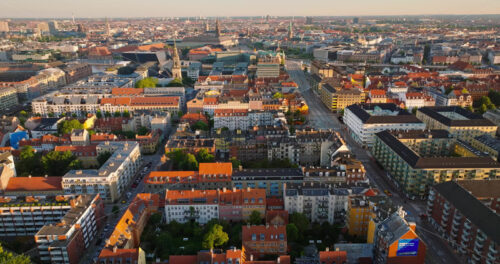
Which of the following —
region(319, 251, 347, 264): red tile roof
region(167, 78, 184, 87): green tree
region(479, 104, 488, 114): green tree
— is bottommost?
region(319, 251, 347, 264): red tile roof

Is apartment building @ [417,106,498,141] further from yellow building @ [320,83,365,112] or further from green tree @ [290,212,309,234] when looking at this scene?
green tree @ [290,212,309,234]

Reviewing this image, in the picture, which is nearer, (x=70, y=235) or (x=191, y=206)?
(x=70, y=235)

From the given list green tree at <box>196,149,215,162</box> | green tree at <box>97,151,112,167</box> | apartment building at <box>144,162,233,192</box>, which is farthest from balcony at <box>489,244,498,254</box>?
green tree at <box>97,151,112,167</box>

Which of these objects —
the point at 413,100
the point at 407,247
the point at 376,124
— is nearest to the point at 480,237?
the point at 407,247

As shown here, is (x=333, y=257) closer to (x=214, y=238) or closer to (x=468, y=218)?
(x=214, y=238)

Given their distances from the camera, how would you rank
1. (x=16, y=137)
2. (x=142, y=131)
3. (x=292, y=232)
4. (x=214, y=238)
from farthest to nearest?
(x=142, y=131)
(x=16, y=137)
(x=292, y=232)
(x=214, y=238)

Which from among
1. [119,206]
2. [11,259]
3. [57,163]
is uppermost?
[11,259]
